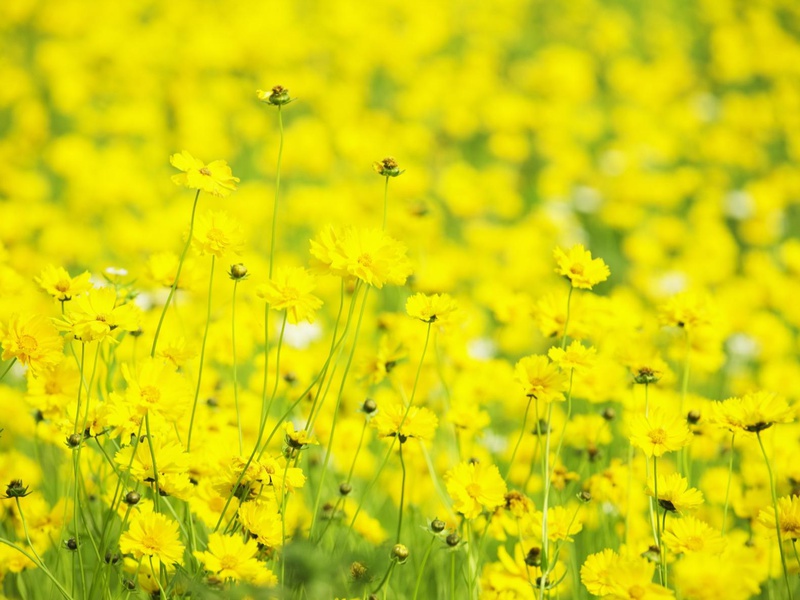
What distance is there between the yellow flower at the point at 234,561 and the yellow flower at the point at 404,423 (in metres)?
0.26

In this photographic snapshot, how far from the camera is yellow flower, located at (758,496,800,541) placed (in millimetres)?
1135

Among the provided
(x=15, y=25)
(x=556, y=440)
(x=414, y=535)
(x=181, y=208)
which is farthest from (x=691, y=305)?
(x=15, y=25)

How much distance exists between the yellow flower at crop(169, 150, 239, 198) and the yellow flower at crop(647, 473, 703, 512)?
0.70m

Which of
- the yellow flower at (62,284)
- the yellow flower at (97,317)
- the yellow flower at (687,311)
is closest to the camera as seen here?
the yellow flower at (97,317)

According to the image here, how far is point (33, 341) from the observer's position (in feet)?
3.67

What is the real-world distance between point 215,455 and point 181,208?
1966 mm

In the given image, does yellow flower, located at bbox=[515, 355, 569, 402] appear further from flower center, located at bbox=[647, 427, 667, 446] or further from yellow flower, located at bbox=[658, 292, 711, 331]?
yellow flower, located at bbox=[658, 292, 711, 331]

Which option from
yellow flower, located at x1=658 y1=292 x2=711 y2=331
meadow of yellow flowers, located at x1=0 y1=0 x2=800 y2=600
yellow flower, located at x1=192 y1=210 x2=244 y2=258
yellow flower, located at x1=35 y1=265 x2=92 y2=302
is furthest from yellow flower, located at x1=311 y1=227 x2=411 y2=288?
yellow flower, located at x1=658 y1=292 x2=711 y2=331

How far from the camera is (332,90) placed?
4.39 metres

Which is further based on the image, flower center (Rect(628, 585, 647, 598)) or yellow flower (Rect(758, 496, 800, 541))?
yellow flower (Rect(758, 496, 800, 541))

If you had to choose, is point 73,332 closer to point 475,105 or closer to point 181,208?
point 181,208

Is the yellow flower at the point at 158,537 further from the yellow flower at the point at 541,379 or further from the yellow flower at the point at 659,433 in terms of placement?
the yellow flower at the point at 659,433

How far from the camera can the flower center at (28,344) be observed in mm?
1104

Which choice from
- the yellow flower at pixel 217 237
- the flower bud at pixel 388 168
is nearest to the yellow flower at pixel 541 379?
the flower bud at pixel 388 168
